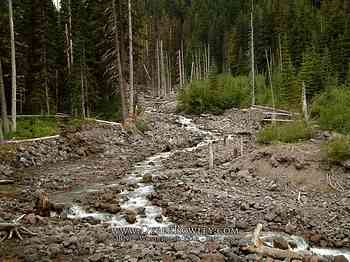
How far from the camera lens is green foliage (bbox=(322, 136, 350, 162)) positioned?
54.1 feet

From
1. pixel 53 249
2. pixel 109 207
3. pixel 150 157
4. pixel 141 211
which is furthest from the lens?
pixel 150 157

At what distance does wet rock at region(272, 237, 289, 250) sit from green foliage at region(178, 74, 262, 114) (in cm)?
3204

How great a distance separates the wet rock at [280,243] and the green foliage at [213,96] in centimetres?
3204

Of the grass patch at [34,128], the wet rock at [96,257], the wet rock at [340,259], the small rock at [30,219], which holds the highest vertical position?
the grass patch at [34,128]

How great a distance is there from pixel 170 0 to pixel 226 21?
3160 centimetres

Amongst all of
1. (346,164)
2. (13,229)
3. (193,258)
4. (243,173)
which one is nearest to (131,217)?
(13,229)

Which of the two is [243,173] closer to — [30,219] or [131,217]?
[131,217]

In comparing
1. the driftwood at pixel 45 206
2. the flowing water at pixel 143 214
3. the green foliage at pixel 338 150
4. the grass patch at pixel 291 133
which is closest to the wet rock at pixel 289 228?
the flowing water at pixel 143 214

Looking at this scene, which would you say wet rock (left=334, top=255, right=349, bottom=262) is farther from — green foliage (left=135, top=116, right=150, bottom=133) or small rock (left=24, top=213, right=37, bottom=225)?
green foliage (left=135, top=116, right=150, bottom=133)

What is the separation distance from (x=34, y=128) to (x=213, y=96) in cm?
2212

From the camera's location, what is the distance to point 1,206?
1516cm

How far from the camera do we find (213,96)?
143ft

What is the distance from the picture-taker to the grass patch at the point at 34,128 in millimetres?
24314

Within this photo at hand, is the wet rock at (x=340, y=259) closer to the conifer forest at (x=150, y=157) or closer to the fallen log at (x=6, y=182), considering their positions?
the conifer forest at (x=150, y=157)
